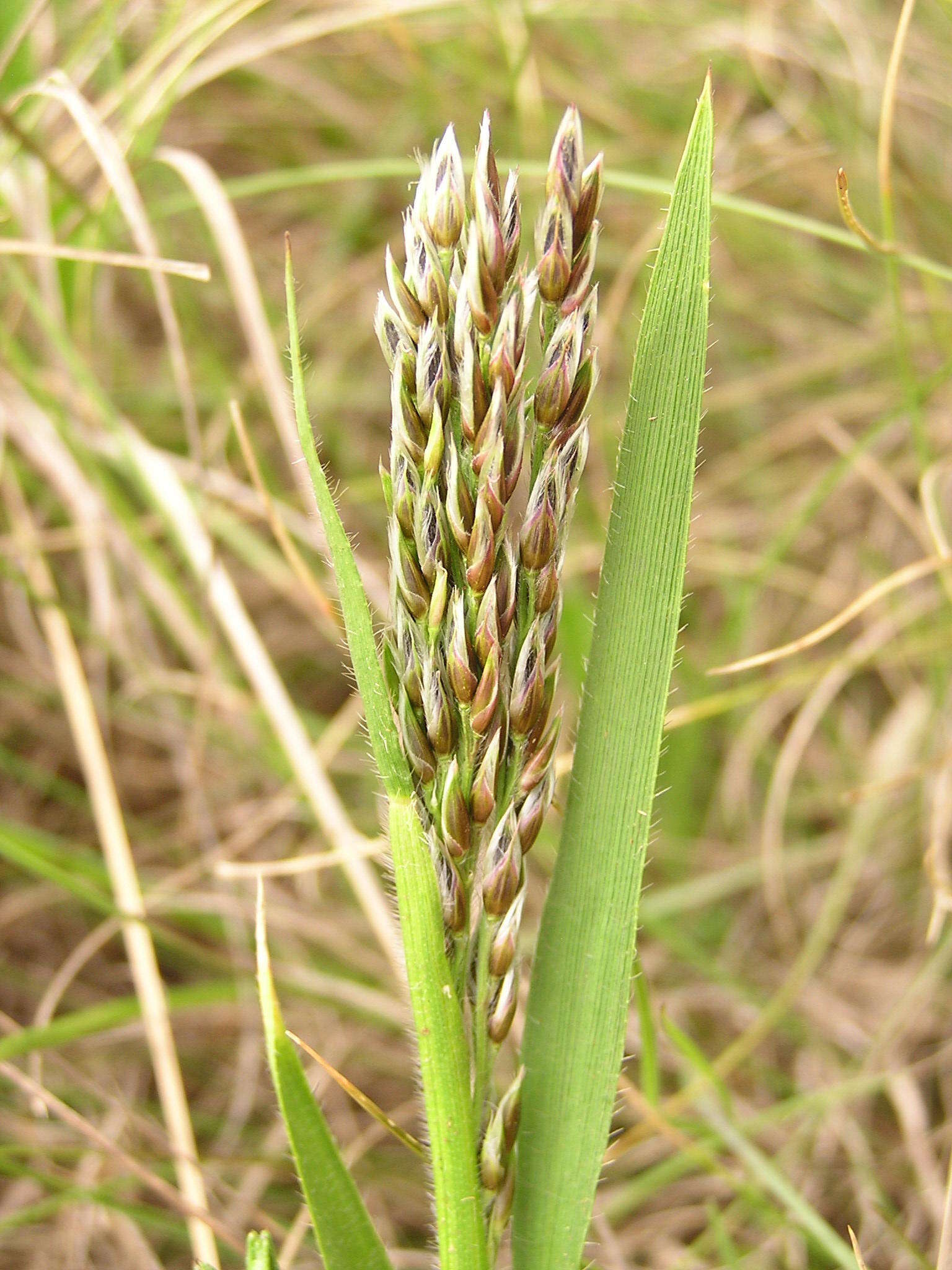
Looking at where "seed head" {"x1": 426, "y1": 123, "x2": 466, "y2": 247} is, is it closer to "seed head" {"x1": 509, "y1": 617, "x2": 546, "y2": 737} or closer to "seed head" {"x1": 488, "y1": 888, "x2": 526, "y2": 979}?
"seed head" {"x1": 509, "y1": 617, "x2": 546, "y2": 737}

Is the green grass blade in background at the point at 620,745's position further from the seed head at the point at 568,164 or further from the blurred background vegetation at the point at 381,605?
the blurred background vegetation at the point at 381,605

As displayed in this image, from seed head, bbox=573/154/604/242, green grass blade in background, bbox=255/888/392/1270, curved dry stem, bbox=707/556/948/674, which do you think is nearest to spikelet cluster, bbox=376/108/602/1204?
seed head, bbox=573/154/604/242

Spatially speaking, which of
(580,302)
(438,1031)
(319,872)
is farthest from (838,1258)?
(319,872)

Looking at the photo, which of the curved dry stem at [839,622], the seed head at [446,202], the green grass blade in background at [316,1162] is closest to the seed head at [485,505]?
the seed head at [446,202]

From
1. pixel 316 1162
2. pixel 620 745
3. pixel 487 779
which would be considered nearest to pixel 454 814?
pixel 487 779

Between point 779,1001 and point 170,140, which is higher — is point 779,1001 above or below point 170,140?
below

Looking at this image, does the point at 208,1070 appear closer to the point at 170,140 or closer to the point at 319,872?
the point at 319,872
